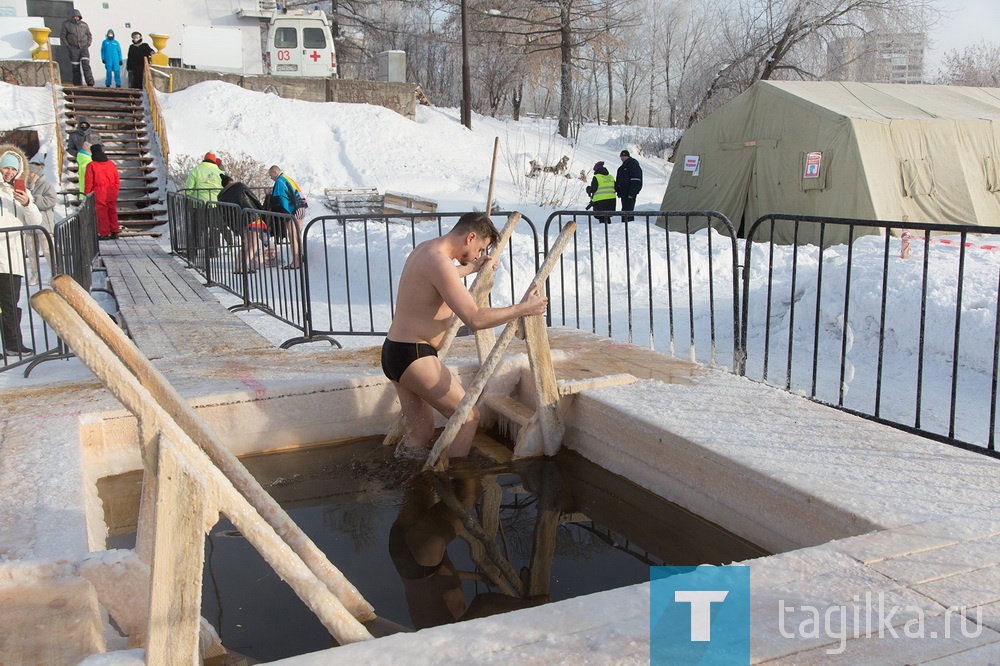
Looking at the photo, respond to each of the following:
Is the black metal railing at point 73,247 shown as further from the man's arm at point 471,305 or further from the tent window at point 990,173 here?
the tent window at point 990,173

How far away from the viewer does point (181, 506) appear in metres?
2.03

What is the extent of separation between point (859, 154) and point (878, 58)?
31.0 meters

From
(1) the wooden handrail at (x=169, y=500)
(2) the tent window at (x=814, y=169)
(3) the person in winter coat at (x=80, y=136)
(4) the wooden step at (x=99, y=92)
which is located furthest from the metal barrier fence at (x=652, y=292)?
(4) the wooden step at (x=99, y=92)

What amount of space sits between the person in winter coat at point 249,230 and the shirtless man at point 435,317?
484 cm

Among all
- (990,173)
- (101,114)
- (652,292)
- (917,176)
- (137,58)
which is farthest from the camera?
(137,58)

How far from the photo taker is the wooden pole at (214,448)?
2.55m

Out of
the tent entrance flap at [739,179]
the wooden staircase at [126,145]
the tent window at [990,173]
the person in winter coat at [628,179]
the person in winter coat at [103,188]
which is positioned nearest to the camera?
the person in winter coat at [103,188]

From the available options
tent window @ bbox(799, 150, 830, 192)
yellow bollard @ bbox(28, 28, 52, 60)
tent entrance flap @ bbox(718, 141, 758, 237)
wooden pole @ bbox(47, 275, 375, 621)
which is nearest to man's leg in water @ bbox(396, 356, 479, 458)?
wooden pole @ bbox(47, 275, 375, 621)

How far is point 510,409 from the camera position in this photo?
16.5 ft

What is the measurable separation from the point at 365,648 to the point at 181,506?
615mm

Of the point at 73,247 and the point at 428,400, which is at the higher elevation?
the point at 73,247

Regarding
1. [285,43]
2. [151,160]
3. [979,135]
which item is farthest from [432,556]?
[285,43]

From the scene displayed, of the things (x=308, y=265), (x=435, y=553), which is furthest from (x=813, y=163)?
(x=435, y=553)

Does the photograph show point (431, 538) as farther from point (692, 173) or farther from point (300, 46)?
point (300, 46)
